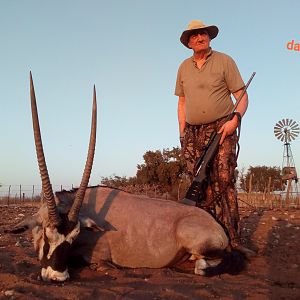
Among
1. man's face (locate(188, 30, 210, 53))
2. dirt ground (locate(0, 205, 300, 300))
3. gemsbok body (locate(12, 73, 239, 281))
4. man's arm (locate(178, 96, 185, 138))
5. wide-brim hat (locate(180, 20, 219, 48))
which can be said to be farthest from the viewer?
man's arm (locate(178, 96, 185, 138))

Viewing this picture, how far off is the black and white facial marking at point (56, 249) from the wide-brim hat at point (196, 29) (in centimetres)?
307

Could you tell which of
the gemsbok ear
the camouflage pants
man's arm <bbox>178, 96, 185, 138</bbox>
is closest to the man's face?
man's arm <bbox>178, 96, 185, 138</bbox>

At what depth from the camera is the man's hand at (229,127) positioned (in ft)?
18.5

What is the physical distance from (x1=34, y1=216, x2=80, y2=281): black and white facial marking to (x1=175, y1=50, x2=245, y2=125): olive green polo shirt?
254 centimetres

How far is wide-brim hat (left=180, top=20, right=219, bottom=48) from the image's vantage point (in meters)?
5.77

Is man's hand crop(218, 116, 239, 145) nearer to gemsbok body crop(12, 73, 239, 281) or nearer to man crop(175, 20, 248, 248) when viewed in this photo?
man crop(175, 20, 248, 248)

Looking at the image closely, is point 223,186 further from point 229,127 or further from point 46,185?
point 46,185

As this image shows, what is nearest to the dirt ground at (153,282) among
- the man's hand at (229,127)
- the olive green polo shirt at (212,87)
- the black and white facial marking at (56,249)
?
the black and white facial marking at (56,249)

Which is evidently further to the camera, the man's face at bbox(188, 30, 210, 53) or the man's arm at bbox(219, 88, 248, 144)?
the man's face at bbox(188, 30, 210, 53)

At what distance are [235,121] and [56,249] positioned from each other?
2.87 metres

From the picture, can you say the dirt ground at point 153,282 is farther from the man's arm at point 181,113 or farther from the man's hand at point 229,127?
the man's arm at point 181,113

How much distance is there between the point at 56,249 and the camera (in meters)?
4.06

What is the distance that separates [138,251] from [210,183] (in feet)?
5.48

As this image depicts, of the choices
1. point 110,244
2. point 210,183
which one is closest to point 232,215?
point 210,183
